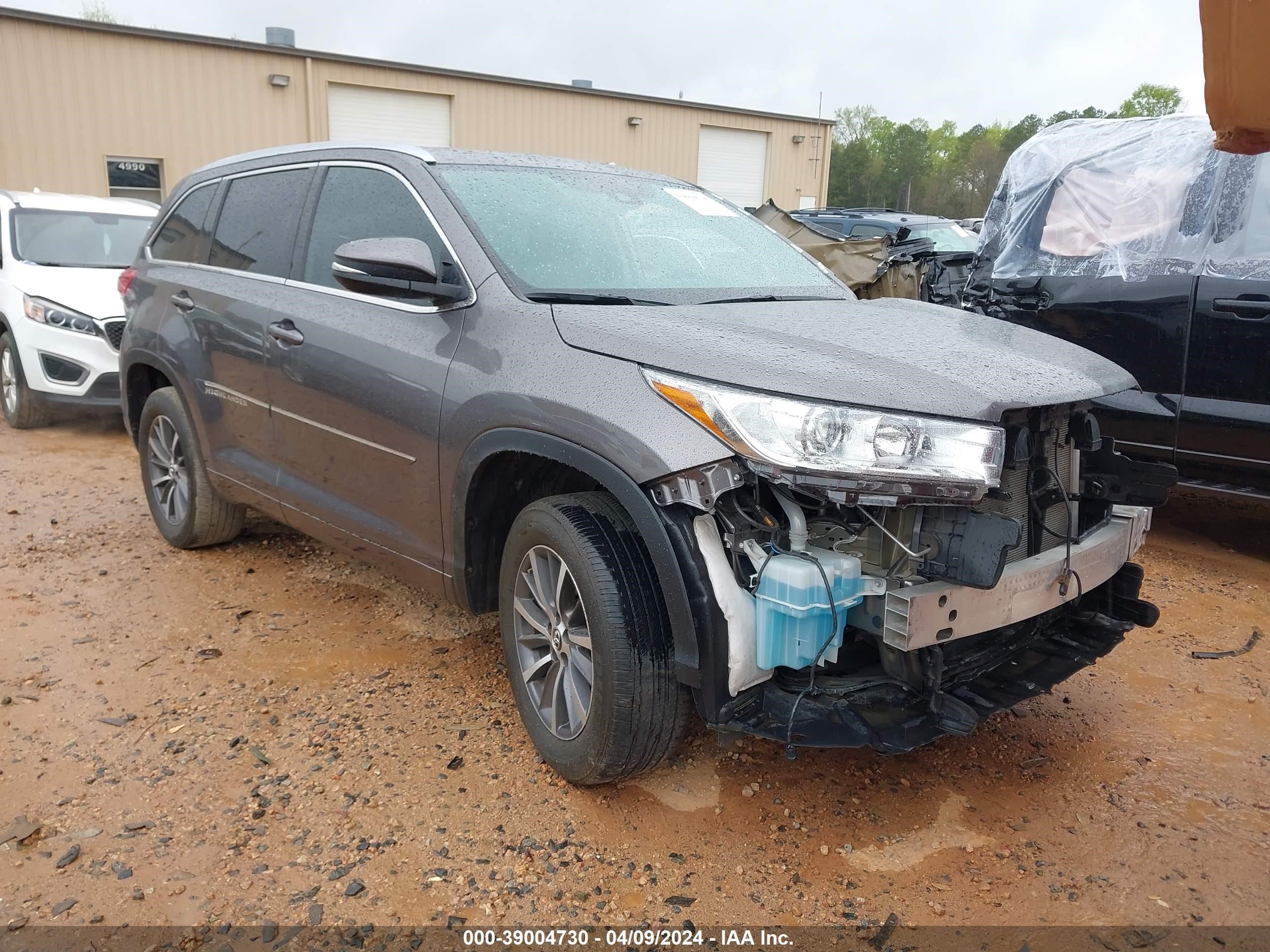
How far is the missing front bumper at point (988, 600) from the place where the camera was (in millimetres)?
2307

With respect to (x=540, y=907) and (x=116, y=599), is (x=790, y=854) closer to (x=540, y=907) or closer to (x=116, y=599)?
(x=540, y=907)

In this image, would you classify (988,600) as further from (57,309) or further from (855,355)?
(57,309)

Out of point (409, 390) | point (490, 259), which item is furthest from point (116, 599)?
point (490, 259)

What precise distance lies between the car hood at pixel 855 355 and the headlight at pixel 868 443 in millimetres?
32

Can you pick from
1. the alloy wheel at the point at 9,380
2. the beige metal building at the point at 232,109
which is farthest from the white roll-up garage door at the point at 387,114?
the alloy wheel at the point at 9,380

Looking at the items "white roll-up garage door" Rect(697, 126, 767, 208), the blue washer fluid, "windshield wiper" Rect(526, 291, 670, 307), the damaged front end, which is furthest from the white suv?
"white roll-up garage door" Rect(697, 126, 767, 208)

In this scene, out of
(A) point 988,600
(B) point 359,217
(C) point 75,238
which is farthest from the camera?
(C) point 75,238

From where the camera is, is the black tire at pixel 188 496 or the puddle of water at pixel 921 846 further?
the black tire at pixel 188 496

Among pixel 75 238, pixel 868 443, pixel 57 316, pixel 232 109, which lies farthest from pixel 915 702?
pixel 232 109

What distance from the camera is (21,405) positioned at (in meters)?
7.83

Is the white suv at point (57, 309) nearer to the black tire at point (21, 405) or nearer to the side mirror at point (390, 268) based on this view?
the black tire at point (21, 405)

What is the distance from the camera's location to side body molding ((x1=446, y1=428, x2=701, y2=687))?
2.40 metres

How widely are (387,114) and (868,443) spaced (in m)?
19.5

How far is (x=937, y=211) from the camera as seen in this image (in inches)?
1908
